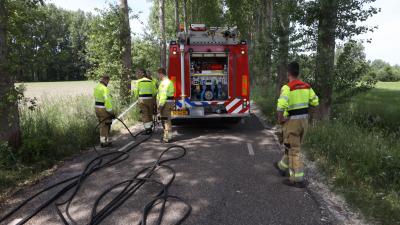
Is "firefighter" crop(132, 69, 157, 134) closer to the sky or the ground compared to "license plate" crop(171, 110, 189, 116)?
closer to the sky

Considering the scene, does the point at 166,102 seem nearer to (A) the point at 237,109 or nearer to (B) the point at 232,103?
(B) the point at 232,103

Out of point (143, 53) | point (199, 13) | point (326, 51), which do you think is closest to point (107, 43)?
point (143, 53)

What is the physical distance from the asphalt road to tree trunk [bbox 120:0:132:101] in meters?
5.66

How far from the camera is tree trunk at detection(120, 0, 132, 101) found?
13.2 meters

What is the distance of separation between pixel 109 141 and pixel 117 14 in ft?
22.9

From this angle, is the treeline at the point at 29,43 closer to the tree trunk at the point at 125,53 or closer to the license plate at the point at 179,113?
the license plate at the point at 179,113

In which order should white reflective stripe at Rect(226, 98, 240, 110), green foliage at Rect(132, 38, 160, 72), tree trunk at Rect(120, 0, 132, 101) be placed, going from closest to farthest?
white reflective stripe at Rect(226, 98, 240, 110) < tree trunk at Rect(120, 0, 132, 101) < green foliage at Rect(132, 38, 160, 72)

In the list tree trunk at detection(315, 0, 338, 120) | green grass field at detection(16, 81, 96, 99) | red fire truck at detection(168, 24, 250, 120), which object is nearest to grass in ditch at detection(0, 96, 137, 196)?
green grass field at detection(16, 81, 96, 99)

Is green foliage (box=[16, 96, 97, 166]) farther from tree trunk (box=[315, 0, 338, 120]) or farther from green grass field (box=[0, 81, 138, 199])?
tree trunk (box=[315, 0, 338, 120])

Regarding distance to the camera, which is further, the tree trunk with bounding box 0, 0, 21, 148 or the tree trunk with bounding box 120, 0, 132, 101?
the tree trunk with bounding box 120, 0, 132, 101

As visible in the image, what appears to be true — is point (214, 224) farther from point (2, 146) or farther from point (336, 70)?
point (336, 70)

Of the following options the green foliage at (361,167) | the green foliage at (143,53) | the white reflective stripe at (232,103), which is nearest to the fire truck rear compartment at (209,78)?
the white reflective stripe at (232,103)

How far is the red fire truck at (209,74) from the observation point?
9.40 metres

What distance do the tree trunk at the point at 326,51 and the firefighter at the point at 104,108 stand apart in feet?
18.6
